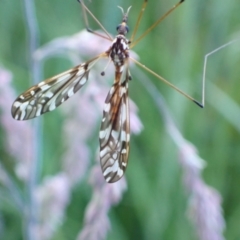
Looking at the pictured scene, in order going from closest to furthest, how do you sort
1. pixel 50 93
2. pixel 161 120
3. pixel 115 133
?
pixel 115 133, pixel 50 93, pixel 161 120

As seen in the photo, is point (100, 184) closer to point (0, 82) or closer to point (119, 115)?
point (119, 115)

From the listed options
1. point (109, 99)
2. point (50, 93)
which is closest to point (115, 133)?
point (109, 99)

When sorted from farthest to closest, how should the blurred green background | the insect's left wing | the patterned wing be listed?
the blurred green background, the insect's left wing, the patterned wing

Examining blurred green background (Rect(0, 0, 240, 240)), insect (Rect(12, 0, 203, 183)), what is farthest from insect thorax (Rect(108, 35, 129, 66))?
blurred green background (Rect(0, 0, 240, 240))

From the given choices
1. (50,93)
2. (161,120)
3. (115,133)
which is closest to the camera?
(115,133)

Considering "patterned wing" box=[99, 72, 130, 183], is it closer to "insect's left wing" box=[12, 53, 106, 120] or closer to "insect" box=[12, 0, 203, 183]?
"insect" box=[12, 0, 203, 183]

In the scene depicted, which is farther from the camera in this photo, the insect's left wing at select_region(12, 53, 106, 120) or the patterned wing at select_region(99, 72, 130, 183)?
the insect's left wing at select_region(12, 53, 106, 120)

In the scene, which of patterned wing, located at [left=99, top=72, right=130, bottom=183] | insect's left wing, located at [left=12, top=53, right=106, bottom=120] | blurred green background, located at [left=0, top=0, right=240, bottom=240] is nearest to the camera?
patterned wing, located at [left=99, top=72, right=130, bottom=183]

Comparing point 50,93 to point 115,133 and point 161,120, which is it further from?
point 161,120
